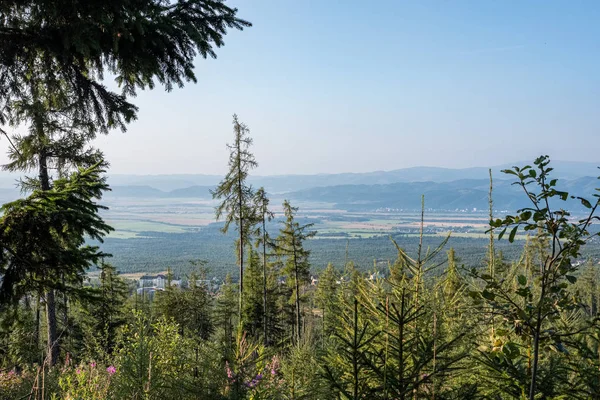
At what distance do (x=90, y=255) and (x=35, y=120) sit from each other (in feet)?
4.10

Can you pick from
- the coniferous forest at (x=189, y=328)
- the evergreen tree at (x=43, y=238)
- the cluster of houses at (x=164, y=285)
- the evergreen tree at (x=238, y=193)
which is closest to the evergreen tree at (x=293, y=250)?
the evergreen tree at (x=238, y=193)

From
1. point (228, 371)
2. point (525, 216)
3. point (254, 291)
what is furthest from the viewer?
point (254, 291)

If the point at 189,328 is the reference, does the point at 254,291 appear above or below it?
below

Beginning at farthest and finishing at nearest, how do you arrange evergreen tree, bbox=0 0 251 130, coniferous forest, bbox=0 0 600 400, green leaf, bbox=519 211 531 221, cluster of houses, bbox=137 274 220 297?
cluster of houses, bbox=137 274 220 297, evergreen tree, bbox=0 0 251 130, coniferous forest, bbox=0 0 600 400, green leaf, bbox=519 211 531 221

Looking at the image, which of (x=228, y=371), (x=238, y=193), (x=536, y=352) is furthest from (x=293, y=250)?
(x=536, y=352)

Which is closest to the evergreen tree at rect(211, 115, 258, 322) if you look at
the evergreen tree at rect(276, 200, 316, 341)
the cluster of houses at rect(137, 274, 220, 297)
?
the evergreen tree at rect(276, 200, 316, 341)

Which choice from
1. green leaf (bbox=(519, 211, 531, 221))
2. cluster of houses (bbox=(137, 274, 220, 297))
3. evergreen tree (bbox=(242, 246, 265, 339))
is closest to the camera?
green leaf (bbox=(519, 211, 531, 221))

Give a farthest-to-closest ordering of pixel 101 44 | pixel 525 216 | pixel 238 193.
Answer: pixel 238 193, pixel 101 44, pixel 525 216

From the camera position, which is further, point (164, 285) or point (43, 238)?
point (164, 285)

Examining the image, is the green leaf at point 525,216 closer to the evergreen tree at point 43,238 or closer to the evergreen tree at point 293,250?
the evergreen tree at point 43,238

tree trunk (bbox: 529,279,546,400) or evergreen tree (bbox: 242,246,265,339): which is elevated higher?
tree trunk (bbox: 529,279,546,400)

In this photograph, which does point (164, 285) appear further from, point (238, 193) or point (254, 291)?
A: point (238, 193)

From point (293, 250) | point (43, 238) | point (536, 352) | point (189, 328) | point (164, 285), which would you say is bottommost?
point (164, 285)

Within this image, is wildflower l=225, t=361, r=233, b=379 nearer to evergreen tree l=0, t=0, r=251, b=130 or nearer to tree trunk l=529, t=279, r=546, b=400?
tree trunk l=529, t=279, r=546, b=400
